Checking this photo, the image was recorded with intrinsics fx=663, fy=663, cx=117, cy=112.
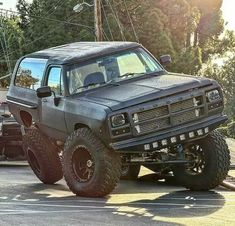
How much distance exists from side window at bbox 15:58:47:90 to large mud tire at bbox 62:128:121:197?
1946 mm

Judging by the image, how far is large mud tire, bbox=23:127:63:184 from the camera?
1176 centimetres

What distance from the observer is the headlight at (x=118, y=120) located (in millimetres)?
9133

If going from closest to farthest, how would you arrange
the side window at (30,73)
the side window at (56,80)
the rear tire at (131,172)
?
the side window at (56,80), the side window at (30,73), the rear tire at (131,172)

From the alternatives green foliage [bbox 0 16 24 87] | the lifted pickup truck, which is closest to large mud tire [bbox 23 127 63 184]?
the lifted pickup truck

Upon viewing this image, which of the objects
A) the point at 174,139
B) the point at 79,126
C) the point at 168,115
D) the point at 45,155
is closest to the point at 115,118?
the point at 168,115

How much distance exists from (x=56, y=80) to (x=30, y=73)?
1299 mm

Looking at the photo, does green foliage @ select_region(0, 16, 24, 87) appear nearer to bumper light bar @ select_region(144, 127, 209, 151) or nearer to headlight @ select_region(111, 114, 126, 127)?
bumper light bar @ select_region(144, 127, 209, 151)

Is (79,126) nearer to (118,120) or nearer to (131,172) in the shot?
(118,120)

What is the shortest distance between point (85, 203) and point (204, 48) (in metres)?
42.5

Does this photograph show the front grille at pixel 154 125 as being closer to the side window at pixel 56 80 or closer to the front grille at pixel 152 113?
the front grille at pixel 152 113

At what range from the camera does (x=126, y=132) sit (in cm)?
923

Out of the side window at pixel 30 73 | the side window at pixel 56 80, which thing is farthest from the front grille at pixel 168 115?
the side window at pixel 30 73

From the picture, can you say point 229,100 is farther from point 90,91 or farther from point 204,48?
point 90,91

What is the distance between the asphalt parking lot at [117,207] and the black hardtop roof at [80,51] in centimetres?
218
